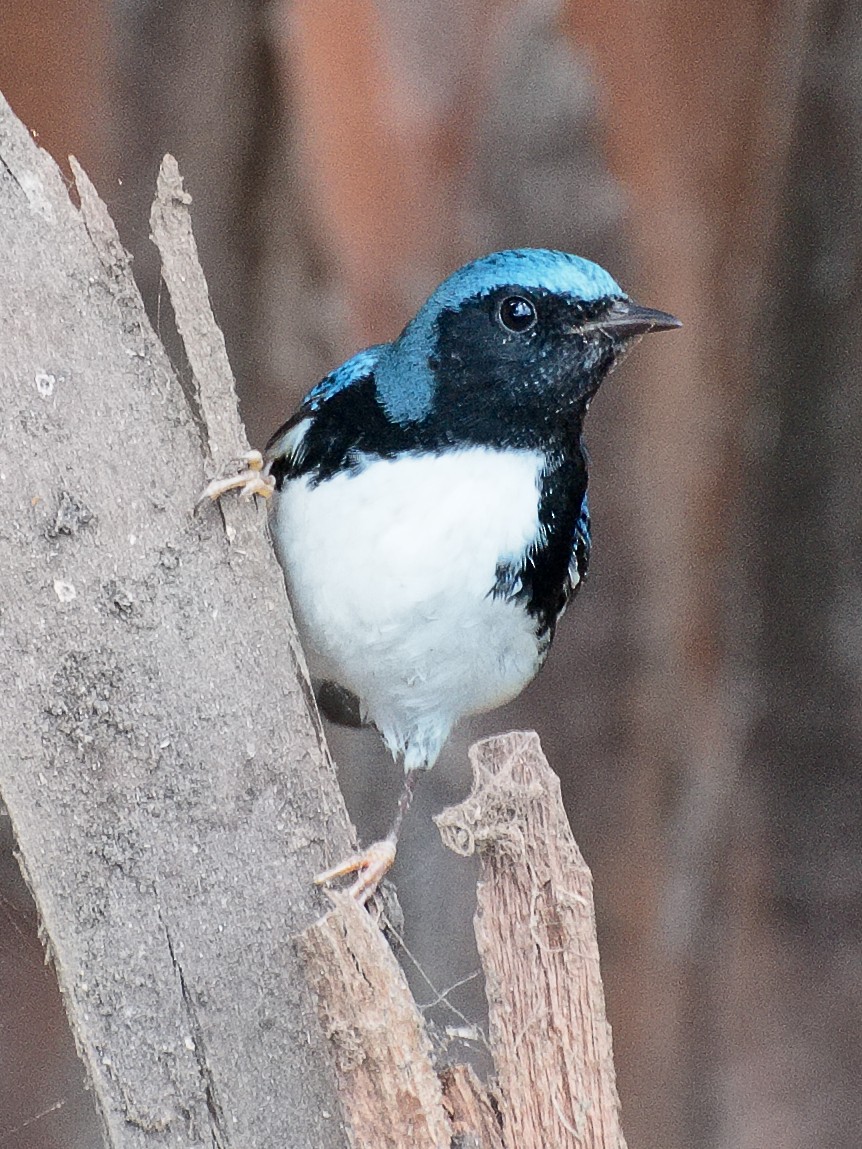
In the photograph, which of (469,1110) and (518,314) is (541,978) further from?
(518,314)

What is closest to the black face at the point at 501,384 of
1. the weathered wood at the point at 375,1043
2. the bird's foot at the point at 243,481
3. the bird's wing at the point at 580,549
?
the bird's wing at the point at 580,549

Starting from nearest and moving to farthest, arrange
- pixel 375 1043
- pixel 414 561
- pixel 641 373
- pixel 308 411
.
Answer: pixel 375 1043
pixel 414 561
pixel 308 411
pixel 641 373

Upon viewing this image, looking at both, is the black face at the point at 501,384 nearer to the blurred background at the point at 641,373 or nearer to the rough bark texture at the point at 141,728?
the rough bark texture at the point at 141,728

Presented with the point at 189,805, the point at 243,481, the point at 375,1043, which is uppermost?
the point at 243,481

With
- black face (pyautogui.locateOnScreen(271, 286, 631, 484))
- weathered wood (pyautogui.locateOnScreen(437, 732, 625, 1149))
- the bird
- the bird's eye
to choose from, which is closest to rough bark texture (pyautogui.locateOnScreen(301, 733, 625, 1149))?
weathered wood (pyautogui.locateOnScreen(437, 732, 625, 1149))

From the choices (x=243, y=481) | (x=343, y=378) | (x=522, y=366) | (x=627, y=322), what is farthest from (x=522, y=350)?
(x=243, y=481)

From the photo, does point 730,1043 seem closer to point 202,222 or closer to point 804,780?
point 804,780

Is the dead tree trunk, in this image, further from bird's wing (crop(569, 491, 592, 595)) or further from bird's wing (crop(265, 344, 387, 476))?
bird's wing (crop(569, 491, 592, 595))
